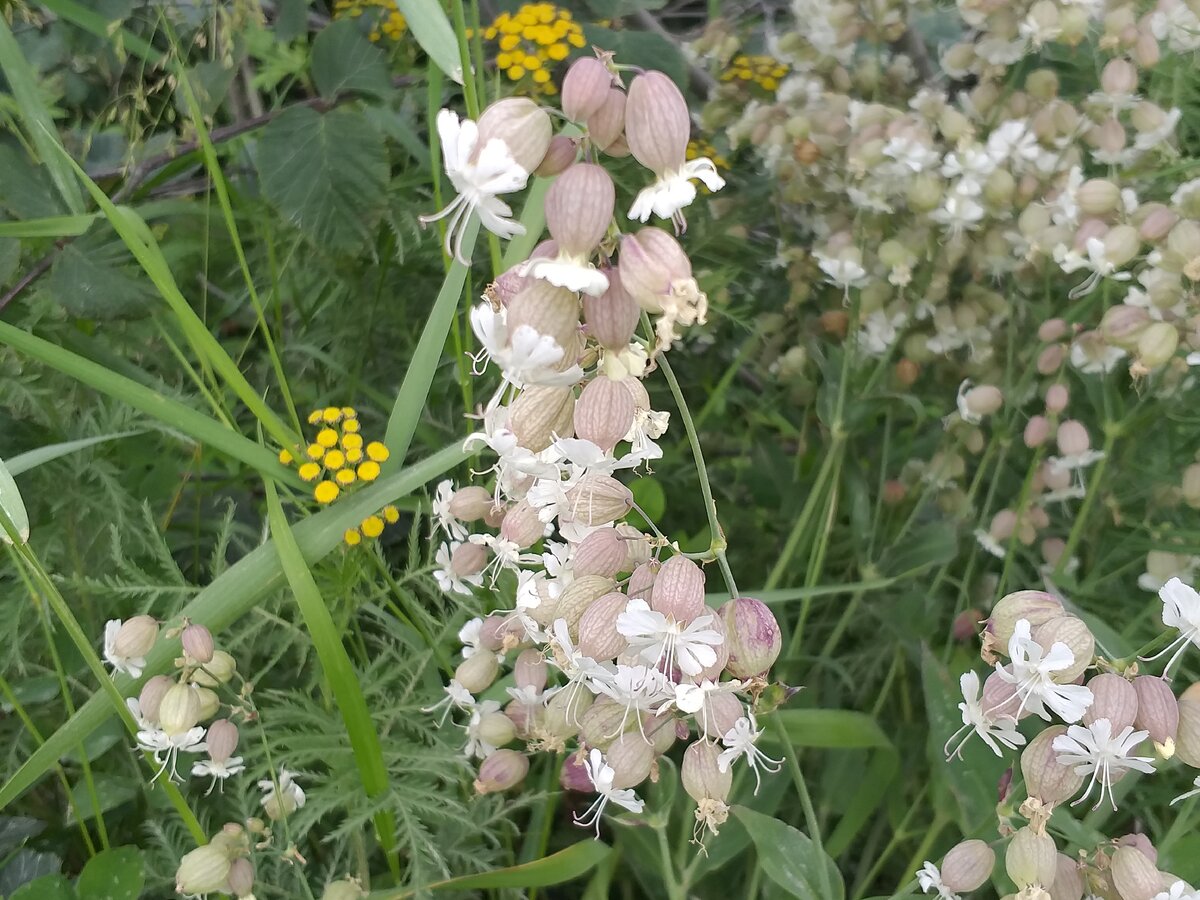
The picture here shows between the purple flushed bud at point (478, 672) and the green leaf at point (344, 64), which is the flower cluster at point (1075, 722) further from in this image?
the green leaf at point (344, 64)

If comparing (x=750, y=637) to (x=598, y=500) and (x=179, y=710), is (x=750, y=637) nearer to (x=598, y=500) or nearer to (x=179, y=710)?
(x=598, y=500)

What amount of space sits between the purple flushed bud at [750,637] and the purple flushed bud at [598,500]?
0.09m

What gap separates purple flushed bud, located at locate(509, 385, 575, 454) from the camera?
0.50 metres

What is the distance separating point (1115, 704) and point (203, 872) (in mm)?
607

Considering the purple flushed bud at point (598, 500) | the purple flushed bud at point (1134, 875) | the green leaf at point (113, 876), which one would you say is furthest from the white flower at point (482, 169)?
the green leaf at point (113, 876)

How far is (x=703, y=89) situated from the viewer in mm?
1480

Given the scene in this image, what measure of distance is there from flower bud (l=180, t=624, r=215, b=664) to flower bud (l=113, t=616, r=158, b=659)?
6 centimetres

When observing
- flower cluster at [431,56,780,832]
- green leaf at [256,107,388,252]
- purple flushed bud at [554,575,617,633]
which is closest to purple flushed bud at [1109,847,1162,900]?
flower cluster at [431,56,780,832]

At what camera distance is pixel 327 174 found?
0.94m

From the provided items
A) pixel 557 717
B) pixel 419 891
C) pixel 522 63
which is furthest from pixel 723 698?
pixel 522 63

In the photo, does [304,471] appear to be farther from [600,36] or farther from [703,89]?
[703,89]

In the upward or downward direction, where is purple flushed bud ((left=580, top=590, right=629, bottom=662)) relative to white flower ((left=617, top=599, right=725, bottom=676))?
downward

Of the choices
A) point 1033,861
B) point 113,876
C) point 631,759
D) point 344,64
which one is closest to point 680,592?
point 631,759

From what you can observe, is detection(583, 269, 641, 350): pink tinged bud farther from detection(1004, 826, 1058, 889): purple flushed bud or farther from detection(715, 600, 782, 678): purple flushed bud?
detection(1004, 826, 1058, 889): purple flushed bud
